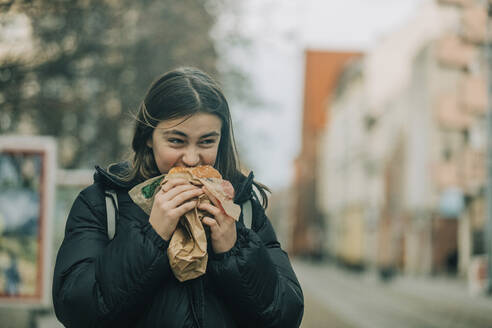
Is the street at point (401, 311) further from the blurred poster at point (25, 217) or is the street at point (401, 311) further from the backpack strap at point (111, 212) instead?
the backpack strap at point (111, 212)

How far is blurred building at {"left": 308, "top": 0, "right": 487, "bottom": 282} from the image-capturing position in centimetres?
3806

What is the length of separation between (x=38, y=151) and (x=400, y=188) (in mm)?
41239

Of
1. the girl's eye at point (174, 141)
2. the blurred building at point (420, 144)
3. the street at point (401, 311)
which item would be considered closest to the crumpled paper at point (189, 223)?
the girl's eye at point (174, 141)

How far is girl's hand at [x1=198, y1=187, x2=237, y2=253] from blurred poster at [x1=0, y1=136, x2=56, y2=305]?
900cm

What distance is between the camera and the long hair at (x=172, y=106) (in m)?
2.42

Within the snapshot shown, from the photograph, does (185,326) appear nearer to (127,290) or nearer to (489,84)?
(127,290)

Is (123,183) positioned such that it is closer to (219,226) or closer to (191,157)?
(191,157)

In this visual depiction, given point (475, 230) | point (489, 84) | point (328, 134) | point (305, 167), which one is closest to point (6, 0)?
point (489, 84)

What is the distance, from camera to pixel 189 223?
2223 millimetres

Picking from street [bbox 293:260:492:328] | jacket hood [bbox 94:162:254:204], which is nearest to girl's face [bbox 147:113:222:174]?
jacket hood [bbox 94:162:254:204]

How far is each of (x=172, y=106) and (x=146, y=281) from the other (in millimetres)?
528

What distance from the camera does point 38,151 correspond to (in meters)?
11.0

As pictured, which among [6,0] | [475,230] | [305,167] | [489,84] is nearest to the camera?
[6,0]

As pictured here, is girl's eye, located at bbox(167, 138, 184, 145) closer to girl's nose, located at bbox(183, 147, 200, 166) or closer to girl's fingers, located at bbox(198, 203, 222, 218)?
girl's nose, located at bbox(183, 147, 200, 166)
